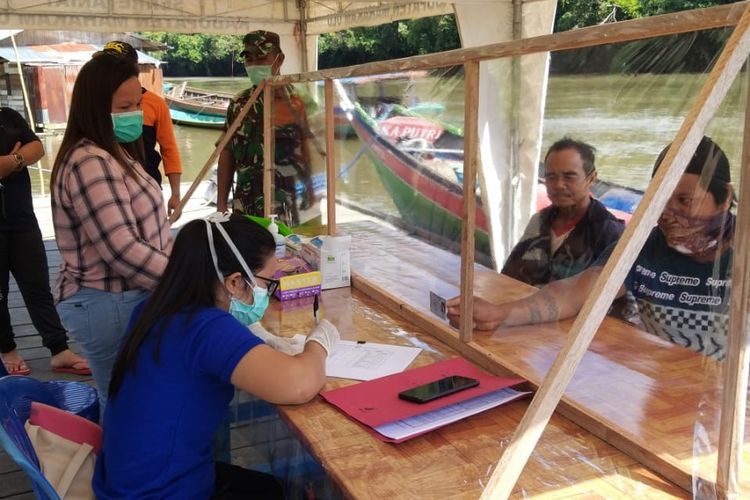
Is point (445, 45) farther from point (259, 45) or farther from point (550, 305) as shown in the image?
point (550, 305)

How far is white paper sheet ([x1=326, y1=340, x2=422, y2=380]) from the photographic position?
1634 mm

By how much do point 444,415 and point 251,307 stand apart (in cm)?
54

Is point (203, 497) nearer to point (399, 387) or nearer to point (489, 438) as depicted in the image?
point (399, 387)

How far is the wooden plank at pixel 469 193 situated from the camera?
1594mm

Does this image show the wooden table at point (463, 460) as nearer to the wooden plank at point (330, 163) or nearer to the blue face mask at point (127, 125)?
the blue face mask at point (127, 125)

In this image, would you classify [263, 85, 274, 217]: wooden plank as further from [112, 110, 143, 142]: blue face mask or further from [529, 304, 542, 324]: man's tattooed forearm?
[529, 304, 542, 324]: man's tattooed forearm

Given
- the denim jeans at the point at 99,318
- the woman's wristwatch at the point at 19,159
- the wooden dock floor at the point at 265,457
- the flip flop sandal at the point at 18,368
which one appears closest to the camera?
the denim jeans at the point at 99,318

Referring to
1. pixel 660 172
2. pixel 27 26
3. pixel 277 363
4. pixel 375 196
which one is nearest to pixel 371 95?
pixel 375 196

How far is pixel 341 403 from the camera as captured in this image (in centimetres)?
147

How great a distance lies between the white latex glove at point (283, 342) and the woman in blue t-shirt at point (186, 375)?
0.25 meters

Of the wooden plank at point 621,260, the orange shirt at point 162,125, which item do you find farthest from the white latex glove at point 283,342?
the orange shirt at point 162,125

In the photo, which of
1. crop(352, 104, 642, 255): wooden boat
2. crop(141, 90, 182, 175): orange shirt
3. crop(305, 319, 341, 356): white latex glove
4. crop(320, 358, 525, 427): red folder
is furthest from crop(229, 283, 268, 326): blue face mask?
crop(141, 90, 182, 175): orange shirt

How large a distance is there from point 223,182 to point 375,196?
1.14 metres

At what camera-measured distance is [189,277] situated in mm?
1484
